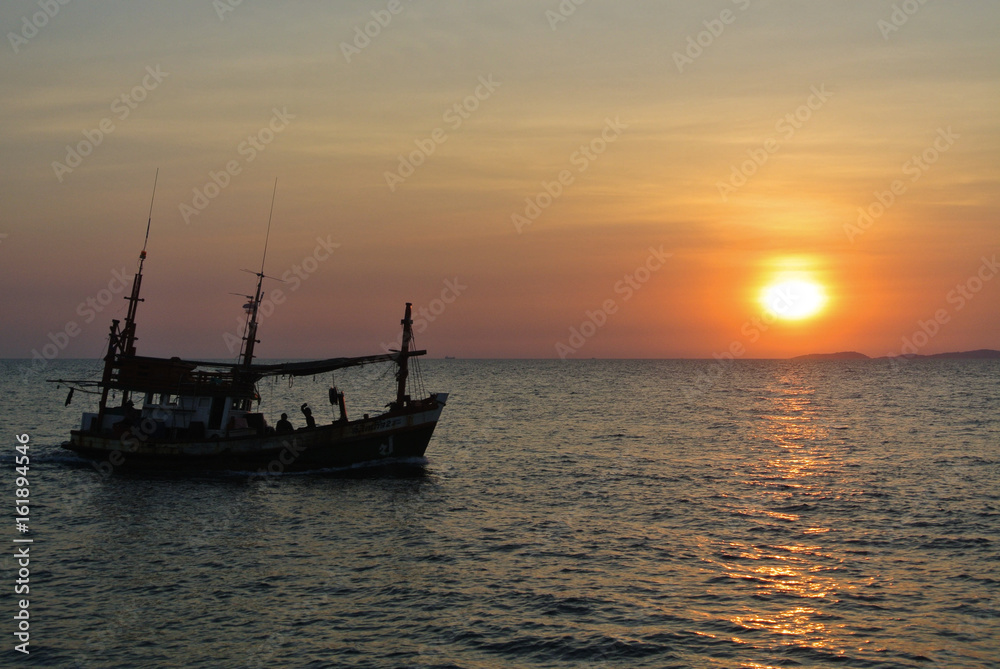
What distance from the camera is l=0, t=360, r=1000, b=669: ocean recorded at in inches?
801

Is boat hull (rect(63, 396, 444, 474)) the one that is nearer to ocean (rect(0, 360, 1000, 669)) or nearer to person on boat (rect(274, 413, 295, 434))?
person on boat (rect(274, 413, 295, 434))

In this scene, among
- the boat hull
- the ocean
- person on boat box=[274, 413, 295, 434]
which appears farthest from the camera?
person on boat box=[274, 413, 295, 434]

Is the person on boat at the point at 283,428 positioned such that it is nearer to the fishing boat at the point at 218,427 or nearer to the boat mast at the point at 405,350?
the fishing boat at the point at 218,427

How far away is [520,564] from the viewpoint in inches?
1083

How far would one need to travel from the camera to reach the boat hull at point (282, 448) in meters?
45.8

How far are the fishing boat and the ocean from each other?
5.31ft

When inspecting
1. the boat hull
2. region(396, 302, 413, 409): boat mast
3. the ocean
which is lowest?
the ocean

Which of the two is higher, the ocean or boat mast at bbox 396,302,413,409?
boat mast at bbox 396,302,413,409

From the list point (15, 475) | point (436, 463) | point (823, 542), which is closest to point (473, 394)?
point (436, 463)

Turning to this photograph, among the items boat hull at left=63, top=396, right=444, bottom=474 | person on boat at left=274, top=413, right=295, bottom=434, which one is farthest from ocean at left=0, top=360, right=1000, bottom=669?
person on boat at left=274, top=413, right=295, bottom=434

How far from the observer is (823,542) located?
30.4 metres

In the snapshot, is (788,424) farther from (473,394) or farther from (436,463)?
(473,394)

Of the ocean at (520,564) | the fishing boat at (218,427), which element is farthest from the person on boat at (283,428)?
the ocean at (520,564)

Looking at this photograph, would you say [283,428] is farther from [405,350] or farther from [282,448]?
[405,350]
